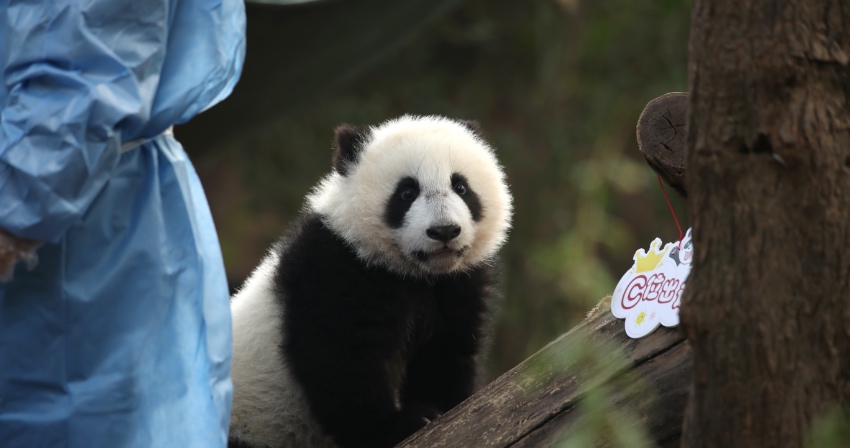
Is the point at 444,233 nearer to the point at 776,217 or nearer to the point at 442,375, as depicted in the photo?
the point at 442,375

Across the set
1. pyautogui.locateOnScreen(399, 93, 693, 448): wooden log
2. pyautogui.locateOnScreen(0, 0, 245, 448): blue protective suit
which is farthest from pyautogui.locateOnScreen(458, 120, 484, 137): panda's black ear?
pyautogui.locateOnScreen(0, 0, 245, 448): blue protective suit

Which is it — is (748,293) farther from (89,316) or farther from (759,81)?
(89,316)

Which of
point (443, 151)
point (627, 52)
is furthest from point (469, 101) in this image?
point (443, 151)

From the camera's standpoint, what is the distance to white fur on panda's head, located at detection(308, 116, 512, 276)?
9.56ft

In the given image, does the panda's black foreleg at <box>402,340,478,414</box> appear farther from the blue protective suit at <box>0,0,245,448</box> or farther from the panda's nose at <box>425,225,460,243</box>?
the blue protective suit at <box>0,0,245,448</box>

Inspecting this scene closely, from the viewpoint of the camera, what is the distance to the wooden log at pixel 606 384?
2.28 meters

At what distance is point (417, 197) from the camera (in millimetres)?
2996

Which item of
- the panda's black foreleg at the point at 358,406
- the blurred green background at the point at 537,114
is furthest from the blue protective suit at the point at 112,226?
the blurred green background at the point at 537,114

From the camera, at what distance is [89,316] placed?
2076 mm

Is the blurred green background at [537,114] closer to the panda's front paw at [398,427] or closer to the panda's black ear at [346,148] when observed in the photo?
the panda's black ear at [346,148]

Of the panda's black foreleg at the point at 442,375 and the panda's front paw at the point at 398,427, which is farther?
the panda's black foreleg at the point at 442,375

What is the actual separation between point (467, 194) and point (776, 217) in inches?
61.0

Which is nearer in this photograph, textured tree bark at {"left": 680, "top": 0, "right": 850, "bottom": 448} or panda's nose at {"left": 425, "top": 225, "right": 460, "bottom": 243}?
textured tree bark at {"left": 680, "top": 0, "right": 850, "bottom": 448}

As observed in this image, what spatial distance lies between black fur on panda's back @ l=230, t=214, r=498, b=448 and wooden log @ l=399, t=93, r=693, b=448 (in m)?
0.21
